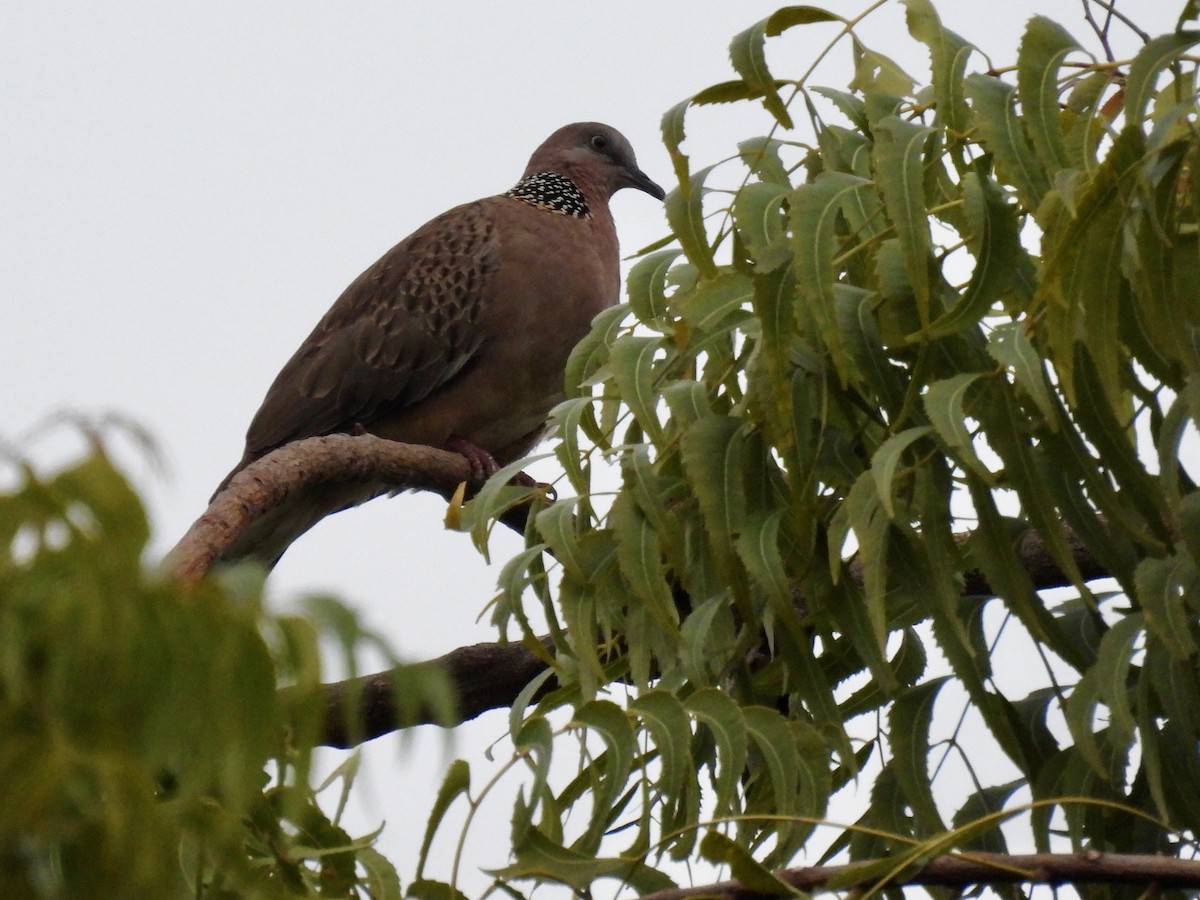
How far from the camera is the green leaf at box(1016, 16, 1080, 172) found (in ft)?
6.36

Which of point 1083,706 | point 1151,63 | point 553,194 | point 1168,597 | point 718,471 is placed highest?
point 553,194

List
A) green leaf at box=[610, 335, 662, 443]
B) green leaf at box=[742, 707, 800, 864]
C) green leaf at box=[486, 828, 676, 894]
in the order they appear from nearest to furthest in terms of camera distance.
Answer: green leaf at box=[486, 828, 676, 894]
green leaf at box=[742, 707, 800, 864]
green leaf at box=[610, 335, 662, 443]

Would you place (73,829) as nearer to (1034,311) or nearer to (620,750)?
(620,750)

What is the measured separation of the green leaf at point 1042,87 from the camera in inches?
76.3

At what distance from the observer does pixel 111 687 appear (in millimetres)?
985

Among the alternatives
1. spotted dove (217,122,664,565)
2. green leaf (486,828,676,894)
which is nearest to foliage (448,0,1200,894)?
green leaf (486,828,676,894)

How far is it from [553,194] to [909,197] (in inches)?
171

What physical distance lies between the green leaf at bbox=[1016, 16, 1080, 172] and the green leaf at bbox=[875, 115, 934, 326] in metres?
0.12

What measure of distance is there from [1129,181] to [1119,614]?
0.70 meters

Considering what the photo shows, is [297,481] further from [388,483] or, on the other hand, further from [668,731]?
[668,731]

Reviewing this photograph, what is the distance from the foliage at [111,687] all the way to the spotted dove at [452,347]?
4.06m

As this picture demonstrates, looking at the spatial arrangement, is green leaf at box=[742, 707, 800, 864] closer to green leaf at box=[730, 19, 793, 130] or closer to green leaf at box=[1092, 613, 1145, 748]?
green leaf at box=[1092, 613, 1145, 748]

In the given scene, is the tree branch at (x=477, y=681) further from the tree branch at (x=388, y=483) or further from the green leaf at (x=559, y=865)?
the green leaf at (x=559, y=865)

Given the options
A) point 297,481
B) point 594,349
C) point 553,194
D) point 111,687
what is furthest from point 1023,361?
point 553,194
